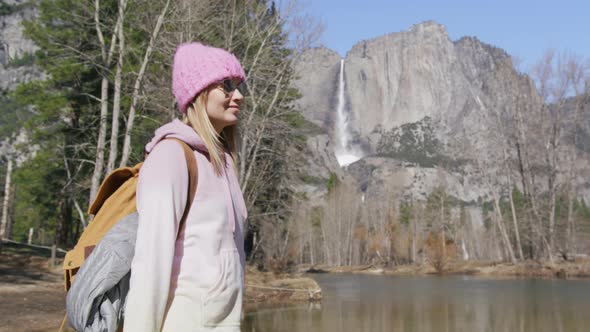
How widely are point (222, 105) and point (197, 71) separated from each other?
0.44 feet

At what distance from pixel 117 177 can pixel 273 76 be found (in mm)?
20248

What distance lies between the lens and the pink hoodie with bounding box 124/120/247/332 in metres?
1.60

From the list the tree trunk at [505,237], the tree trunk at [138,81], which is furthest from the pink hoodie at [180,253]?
the tree trunk at [505,237]

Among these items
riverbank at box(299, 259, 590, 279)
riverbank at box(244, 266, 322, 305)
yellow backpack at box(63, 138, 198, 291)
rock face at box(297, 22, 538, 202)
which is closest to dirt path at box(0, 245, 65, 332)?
riverbank at box(244, 266, 322, 305)

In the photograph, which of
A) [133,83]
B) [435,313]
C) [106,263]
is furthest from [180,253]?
[133,83]

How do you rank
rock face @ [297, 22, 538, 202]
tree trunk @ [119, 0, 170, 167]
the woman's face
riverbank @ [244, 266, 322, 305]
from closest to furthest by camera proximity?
the woman's face
tree trunk @ [119, 0, 170, 167]
riverbank @ [244, 266, 322, 305]
rock face @ [297, 22, 538, 202]

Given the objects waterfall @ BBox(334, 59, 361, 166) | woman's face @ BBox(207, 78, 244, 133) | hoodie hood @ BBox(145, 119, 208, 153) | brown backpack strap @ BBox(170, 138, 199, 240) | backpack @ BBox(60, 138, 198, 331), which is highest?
waterfall @ BBox(334, 59, 361, 166)

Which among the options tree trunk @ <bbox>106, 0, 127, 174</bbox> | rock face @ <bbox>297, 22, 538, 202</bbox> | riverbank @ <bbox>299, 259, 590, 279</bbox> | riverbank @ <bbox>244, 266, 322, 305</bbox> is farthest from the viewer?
rock face @ <bbox>297, 22, 538, 202</bbox>

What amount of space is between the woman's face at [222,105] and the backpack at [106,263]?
24 cm

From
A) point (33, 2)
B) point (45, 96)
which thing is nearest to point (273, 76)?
point (45, 96)

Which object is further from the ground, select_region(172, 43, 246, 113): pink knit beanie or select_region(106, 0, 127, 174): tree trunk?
select_region(106, 0, 127, 174): tree trunk

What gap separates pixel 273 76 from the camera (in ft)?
71.9

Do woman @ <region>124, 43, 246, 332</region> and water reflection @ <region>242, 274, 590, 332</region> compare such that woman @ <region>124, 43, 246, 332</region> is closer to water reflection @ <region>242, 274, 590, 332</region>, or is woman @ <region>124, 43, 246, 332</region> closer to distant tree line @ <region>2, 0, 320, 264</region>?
water reflection @ <region>242, 274, 590, 332</region>

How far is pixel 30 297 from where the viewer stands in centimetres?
1221
